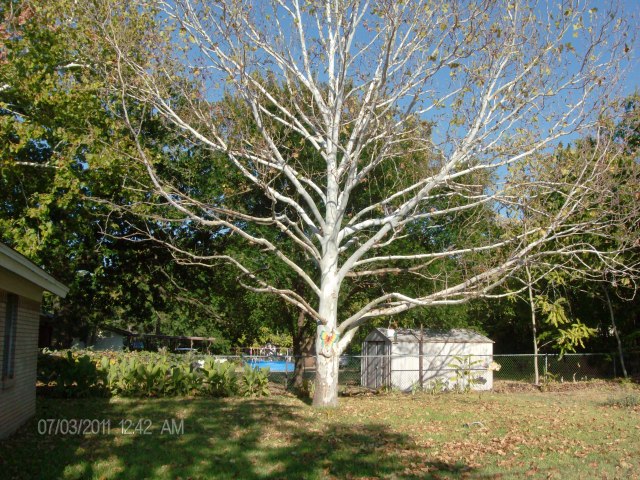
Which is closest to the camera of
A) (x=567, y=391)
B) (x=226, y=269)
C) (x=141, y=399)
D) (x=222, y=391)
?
(x=141, y=399)

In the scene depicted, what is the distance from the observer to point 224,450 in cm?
928

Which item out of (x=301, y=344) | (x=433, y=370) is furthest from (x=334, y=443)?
(x=301, y=344)

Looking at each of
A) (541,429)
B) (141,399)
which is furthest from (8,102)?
(541,429)

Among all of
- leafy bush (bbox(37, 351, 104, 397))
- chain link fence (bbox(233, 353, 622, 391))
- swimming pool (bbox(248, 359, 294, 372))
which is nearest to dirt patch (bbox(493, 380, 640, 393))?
chain link fence (bbox(233, 353, 622, 391))

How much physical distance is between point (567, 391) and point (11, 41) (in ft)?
64.6

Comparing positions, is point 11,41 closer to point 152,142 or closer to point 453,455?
point 152,142

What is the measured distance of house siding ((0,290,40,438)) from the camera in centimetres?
982

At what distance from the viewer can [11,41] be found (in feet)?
55.9

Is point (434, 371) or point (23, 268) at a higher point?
point (23, 268)

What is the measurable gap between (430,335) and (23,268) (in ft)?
59.1

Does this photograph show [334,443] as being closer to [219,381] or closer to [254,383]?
[254,383]

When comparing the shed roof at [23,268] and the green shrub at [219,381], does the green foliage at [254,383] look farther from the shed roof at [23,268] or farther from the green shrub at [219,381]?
the shed roof at [23,268]

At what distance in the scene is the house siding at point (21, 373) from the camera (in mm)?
9820

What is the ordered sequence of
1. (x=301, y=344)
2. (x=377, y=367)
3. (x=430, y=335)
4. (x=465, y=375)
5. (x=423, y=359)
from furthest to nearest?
(x=301, y=344), (x=430, y=335), (x=377, y=367), (x=423, y=359), (x=465, y=375)
